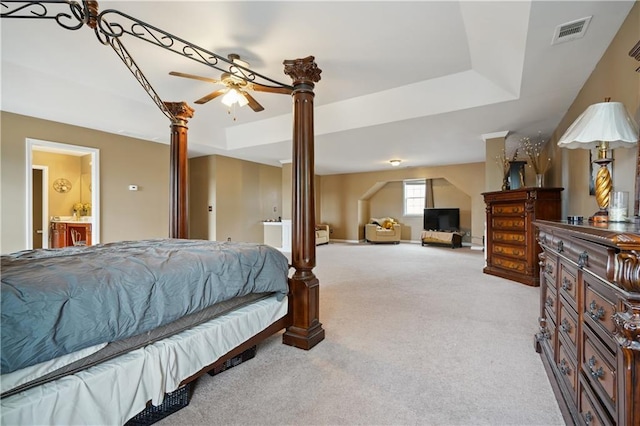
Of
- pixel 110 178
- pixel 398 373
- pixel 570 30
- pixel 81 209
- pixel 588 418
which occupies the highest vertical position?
pixel 570 30

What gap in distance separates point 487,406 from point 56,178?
8252mm

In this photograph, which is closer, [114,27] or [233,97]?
[114,27]

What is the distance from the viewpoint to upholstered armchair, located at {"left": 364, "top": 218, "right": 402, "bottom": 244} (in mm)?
9008

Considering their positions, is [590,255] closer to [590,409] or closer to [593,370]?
[593,370]

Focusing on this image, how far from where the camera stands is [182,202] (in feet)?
10.7

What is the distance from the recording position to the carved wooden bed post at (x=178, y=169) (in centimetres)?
321

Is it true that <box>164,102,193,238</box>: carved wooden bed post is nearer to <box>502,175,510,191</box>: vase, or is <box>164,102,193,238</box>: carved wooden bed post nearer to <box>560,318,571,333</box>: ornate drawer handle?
<box>560,318,571,333</box>: ornate drawer handle

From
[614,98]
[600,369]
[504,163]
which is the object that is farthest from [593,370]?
[504,163]

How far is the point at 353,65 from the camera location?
3377 millimetres

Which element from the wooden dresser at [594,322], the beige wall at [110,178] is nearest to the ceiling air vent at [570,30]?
the wooden dresser at [594,322]

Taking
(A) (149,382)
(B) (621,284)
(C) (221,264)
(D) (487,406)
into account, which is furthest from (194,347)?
(B) (621,284)

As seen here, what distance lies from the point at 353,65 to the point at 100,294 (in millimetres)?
3225

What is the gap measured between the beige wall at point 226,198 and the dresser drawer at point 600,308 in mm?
6701

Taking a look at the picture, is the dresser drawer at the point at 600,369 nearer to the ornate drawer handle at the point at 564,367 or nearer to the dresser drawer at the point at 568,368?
the dresser drawer at the point at 568,368
